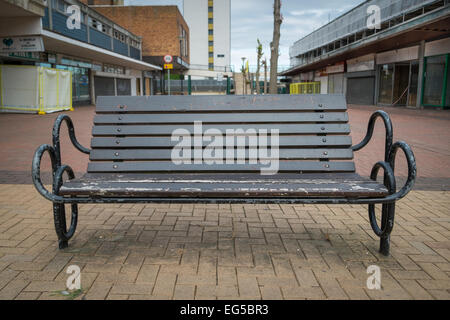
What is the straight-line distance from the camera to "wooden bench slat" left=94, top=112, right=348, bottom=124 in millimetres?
3162

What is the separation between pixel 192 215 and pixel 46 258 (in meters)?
1.36

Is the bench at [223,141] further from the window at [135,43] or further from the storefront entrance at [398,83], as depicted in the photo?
the window at [135,43]

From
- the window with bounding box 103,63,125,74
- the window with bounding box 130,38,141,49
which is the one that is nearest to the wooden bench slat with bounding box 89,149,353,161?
the window with bounding box 103,63,125,74

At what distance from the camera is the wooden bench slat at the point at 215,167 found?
304 cm

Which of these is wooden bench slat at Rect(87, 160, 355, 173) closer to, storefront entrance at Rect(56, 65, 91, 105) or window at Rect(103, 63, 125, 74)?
storefront entrance at Rect(56, 65, 91, 105)

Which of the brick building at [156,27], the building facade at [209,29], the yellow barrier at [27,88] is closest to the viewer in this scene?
the yellow barrier at [27,88]

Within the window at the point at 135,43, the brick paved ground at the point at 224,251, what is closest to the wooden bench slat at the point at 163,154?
the brick paved ground at the point at 224,251

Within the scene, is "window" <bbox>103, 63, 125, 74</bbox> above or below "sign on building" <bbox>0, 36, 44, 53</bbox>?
above

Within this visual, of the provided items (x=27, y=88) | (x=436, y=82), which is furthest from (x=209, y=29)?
(x=27, y=88)
